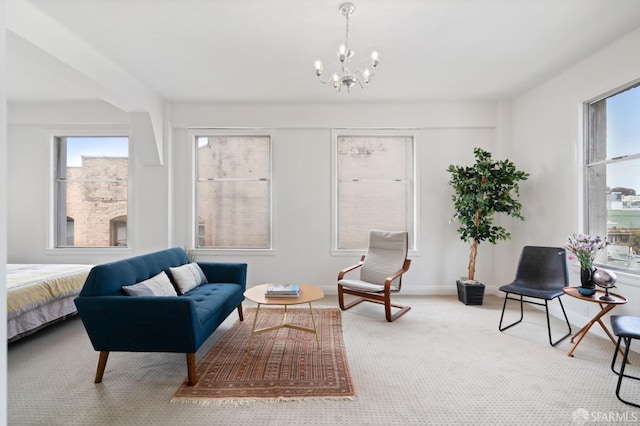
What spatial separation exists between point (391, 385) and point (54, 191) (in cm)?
546

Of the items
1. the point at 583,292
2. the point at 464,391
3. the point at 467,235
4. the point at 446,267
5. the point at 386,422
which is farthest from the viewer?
the point at 446,267

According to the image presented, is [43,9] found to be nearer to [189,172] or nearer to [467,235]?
[189,172]

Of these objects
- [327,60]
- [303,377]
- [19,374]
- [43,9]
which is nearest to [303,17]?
[327,60]

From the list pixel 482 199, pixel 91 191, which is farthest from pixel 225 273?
pixel 482 199

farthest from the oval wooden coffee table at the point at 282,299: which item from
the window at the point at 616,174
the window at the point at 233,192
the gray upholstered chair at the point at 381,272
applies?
the window at the point at 616,174

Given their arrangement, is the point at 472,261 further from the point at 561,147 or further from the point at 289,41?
the point at 289,41

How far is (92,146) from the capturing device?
16.1 ft

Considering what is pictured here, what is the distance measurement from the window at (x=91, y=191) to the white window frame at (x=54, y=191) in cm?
6

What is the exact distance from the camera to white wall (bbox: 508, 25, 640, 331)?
3.00 m

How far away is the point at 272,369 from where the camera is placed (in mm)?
2486

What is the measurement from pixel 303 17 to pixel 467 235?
3258 mm

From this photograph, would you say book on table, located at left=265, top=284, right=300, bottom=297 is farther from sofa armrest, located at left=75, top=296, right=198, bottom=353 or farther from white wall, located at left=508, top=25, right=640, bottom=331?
white wall, located at left=508, top=25, right=640, bottom=331

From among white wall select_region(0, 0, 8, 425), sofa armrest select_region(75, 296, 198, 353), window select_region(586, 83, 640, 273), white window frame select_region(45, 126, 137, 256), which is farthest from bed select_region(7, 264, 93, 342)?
window select_region(586, 83, 640, 273)

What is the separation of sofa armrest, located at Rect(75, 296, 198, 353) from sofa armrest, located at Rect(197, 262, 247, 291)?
4.13 feet
